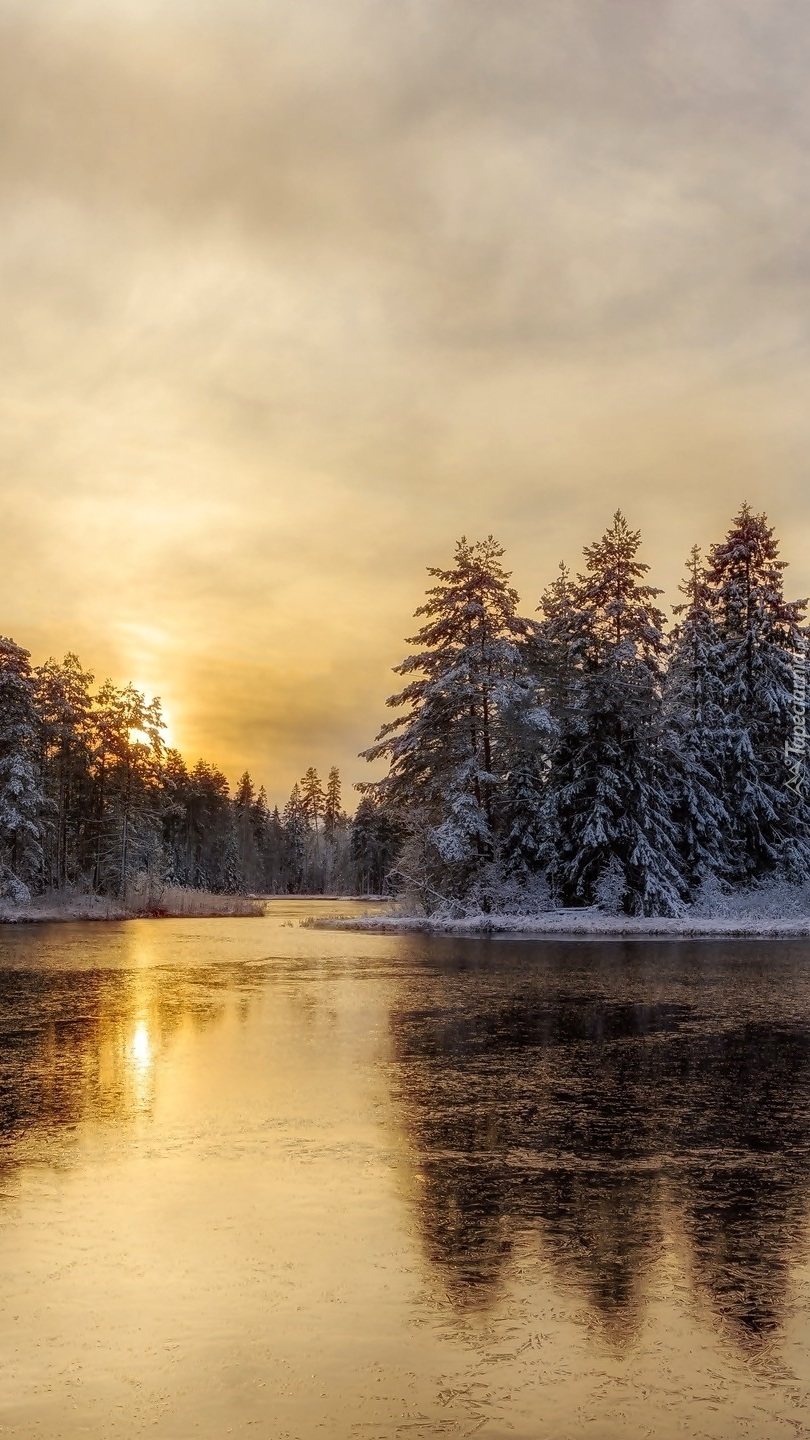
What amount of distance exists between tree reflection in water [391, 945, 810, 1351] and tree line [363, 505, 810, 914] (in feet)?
88.4

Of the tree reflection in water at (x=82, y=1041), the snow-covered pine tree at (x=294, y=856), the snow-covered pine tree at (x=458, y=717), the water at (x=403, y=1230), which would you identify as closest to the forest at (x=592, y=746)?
the snow-covered pine tree at (x=458, y=717)

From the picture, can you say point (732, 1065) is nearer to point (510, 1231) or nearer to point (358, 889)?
point (510, 1231)

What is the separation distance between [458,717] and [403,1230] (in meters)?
40.7

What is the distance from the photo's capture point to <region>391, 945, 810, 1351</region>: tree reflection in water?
579cm

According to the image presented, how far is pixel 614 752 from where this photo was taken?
45.8 metres

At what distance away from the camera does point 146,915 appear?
54562 mm

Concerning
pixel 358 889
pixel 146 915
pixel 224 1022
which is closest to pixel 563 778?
pixel 146 915

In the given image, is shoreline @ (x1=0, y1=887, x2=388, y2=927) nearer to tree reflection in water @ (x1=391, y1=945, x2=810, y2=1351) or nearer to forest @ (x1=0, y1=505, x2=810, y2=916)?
forest @ (x1=0, y1=505, x2=810, y2=916)

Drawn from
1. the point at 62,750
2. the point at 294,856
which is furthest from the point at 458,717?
the point at 294,856

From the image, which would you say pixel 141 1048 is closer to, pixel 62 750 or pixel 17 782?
pixel 17 782

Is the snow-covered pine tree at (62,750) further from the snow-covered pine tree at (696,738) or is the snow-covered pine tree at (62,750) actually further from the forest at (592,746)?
the snow-covered pine tree at (696,738)

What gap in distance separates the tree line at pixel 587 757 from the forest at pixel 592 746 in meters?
0.09

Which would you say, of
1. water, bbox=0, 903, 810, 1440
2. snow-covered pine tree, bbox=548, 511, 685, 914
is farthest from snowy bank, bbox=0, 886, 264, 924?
water, bbox=0, 903, 810, 1440

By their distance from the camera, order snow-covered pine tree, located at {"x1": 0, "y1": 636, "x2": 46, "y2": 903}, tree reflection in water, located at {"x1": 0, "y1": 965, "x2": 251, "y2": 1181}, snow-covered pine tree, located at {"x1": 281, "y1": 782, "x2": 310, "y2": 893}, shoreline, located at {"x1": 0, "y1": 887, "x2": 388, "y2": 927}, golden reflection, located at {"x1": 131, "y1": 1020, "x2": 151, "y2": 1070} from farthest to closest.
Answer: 1. snow-covered pine tree, located at {"x1": 281, "y1": 782, "x2": 310, "y2": 893}
2. snow-covered pine tree, located at {"x1": 0, "y1": 636, "x2": 46, "y2": 903}
3. shoreline, located at {"x1": 0, "y1": 887, "x2": 388, "y2": 927}
4. golden reflection, located at {"x1": 131, "y1": 1020, "x2": 151, "y2": 1070}
5. tree reflection in water, located at {"x1": 0, "y1": 965, "x2": 251, "y2": 1181}
